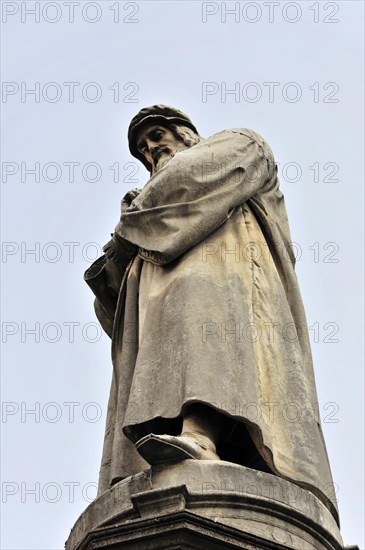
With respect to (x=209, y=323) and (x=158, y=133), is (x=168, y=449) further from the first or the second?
(x=158, y=133)

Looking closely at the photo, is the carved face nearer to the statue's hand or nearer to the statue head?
the statue head

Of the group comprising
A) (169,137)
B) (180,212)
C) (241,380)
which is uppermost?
(169,137)

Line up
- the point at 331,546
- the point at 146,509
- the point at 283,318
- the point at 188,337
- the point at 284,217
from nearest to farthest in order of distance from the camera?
1. the point at 146,509
2. the point at 331,546
3. the point at 188,337
4. the point at 283,318
5. the point at 284,217

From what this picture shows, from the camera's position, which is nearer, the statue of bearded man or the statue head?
the statue of bearded man

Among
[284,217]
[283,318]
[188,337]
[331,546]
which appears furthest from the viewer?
[284,217]

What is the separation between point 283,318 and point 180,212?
4.11 ft

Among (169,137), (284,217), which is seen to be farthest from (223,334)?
(169,137)

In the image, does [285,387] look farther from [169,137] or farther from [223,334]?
[169,137]

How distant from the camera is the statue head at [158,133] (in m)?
13.4

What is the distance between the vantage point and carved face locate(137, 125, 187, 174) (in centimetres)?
1334

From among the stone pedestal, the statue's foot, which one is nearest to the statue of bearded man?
the statue's foot

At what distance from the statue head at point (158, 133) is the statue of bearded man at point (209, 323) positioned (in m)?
0.07

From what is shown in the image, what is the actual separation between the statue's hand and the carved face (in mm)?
1211

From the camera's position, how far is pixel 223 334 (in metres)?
11.0
